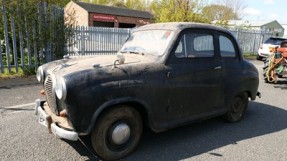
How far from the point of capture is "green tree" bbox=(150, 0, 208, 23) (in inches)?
715

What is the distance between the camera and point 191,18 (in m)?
18.2

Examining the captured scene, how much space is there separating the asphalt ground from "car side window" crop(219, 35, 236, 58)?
135 centimetres

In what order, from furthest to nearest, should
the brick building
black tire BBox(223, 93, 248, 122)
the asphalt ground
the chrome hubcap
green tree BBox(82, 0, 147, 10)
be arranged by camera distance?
green tree BBox(82, 0, 147, 10)
the brick building
black tire BBox(223, 93, 248, 122)
the asphalt ground
the chrome hubcap

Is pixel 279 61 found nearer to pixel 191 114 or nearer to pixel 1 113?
pixel 191 114

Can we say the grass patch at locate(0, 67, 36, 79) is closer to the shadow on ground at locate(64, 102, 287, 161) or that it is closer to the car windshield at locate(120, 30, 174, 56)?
the car windshield at locate(120, 30, 174, 56)

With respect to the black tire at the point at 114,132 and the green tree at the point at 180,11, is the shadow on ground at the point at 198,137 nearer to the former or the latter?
the black tire at the point at 114,132

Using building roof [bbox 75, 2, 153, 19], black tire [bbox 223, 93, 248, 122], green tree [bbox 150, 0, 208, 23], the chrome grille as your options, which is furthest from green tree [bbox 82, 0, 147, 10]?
the chrome grille

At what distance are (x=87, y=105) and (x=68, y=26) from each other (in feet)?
24.1

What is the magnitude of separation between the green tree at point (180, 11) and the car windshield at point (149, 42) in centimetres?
1364

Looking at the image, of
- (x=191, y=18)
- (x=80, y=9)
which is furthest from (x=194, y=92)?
(x=80, y=9)

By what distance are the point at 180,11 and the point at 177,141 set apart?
14900 mm

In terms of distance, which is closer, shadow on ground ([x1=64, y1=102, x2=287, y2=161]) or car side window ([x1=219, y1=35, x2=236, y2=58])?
shadow on ground ([x1=64, y1=102, x2=287, y2=161])

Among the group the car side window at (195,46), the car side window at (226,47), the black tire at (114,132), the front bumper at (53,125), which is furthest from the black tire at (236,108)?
the front bumper at (53,125)

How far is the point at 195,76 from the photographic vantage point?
14.7ft
